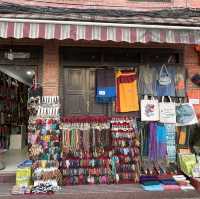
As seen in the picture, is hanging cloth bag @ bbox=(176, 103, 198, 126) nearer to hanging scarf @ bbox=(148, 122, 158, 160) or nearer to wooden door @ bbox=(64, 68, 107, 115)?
hanging scarf @ bbox=(148, 122, 158, 160)

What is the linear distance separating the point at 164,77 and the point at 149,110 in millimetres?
980

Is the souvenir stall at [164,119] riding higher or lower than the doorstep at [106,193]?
higher

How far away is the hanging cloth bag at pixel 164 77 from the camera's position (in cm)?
909

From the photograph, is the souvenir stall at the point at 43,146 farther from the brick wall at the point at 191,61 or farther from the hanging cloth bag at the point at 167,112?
the brick wall at the point at 191,61

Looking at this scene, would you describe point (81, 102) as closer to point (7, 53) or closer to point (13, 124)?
point (7, 53)

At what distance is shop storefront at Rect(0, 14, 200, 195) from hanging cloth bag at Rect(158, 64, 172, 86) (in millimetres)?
26

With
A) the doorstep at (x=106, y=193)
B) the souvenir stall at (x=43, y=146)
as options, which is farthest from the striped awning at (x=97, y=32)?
the doorstep at (x=106, y=193)

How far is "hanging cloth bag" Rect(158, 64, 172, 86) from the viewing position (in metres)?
9.09

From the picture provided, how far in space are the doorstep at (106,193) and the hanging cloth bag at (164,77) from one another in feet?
9.30

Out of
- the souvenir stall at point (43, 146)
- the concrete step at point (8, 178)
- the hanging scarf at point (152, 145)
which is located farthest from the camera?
the hanging scarf at point (152, 145)

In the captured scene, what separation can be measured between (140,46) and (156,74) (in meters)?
0.85

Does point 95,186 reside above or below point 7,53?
below

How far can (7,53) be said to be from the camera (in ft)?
28.6

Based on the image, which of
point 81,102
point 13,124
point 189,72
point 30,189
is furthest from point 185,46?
point 13,124
